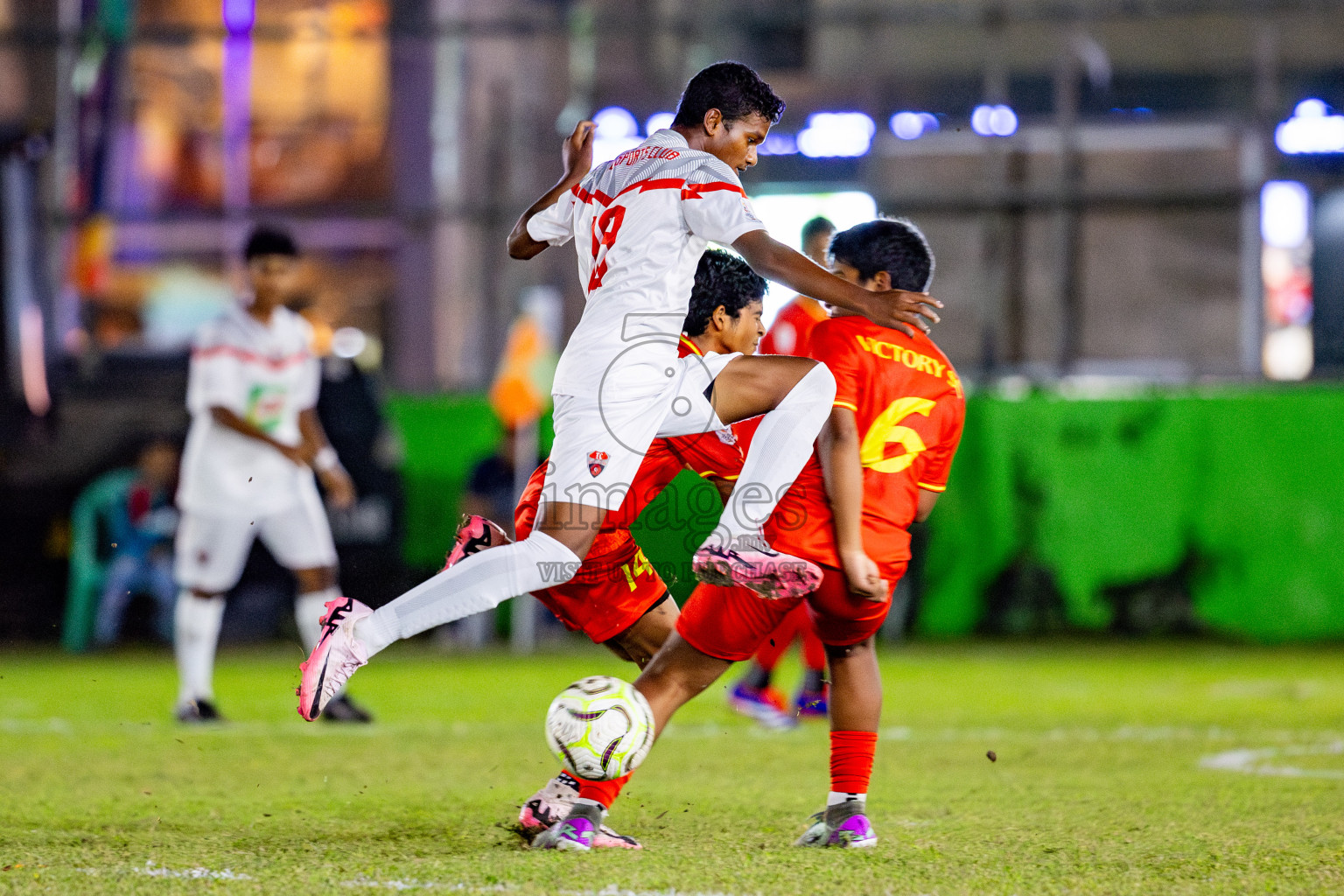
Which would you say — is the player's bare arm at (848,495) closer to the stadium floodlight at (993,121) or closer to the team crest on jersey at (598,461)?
the team crest on jersey at (598,461)

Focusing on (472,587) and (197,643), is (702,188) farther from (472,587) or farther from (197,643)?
(197,643)

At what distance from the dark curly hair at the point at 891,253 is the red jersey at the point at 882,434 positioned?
0.55ft

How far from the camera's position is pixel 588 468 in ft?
13.1

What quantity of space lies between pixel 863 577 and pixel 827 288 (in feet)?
2.22

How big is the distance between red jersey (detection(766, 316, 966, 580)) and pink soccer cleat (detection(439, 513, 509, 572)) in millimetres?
696

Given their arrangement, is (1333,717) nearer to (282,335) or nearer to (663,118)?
(282,335)

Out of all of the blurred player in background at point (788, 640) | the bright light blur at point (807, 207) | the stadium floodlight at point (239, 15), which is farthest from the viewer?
the stadium floodlight at point (239, 15)

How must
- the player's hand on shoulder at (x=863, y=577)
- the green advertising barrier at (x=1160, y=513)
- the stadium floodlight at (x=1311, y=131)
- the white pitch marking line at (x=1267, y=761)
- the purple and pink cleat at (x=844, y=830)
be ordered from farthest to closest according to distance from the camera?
the stadium floodlight at (x=1311, y=131)
the green advertising barrier at (x=1160, y=513)
the white pitch marking line at (x=1267, y=761)
the purple and pink cleat at (x=844, y=830)
the player's hand on shoulder at (x=863, y=577)

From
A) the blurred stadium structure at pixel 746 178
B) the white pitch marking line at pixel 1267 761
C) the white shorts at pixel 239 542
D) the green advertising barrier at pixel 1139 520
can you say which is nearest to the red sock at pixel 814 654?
the white pitch marking line at pixel 1267 761

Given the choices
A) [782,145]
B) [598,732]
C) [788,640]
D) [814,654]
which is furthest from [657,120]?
[598,732]

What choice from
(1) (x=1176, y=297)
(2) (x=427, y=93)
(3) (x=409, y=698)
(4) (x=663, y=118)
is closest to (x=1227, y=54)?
(1) (x=1176, y=297)

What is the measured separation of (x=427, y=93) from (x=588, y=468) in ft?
38.7

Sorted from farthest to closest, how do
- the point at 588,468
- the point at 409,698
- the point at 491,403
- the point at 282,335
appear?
the point at 491,403 < the point at 409,698 < the point at 282,335 < the point at 588,468

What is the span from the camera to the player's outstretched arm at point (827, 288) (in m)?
3.84
